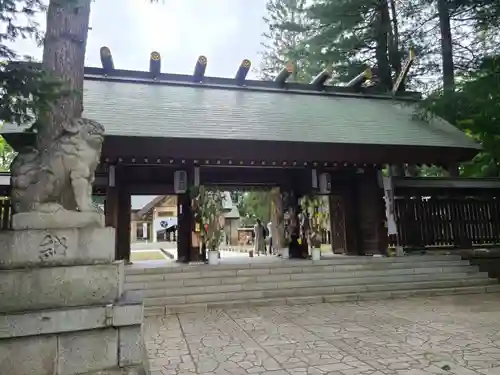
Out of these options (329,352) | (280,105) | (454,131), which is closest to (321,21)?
(280,105)

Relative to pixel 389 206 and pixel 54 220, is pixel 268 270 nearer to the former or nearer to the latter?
pixel 389 206

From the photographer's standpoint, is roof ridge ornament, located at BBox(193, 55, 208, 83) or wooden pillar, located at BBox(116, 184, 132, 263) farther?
roof ridge ornament, located at BBox(193, 55, 208, 83)

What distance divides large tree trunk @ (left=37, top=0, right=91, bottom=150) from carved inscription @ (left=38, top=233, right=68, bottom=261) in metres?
1.07

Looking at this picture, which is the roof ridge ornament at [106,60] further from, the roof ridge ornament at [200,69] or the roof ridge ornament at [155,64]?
the roof ridge ornament at [200,69]

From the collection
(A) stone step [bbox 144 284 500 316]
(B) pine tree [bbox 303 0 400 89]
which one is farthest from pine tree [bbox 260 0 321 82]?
(A) stone step [bbox 144 284 500 316]

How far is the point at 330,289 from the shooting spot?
7.06 meters

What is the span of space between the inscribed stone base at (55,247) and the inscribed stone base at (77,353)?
543mm

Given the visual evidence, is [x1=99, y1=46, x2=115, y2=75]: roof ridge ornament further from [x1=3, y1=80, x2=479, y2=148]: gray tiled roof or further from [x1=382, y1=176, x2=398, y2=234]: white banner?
[x1=382, y1=176, x2=398, y2=234]: white banner

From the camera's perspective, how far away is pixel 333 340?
4.11 metres

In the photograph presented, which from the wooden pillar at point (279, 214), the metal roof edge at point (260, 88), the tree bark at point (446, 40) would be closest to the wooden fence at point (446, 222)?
the wooden pillar at point (279, 214)

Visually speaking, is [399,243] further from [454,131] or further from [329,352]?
[329,352]

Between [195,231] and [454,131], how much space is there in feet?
25.4

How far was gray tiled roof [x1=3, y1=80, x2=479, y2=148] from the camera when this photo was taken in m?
8.25

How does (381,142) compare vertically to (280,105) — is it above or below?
below
